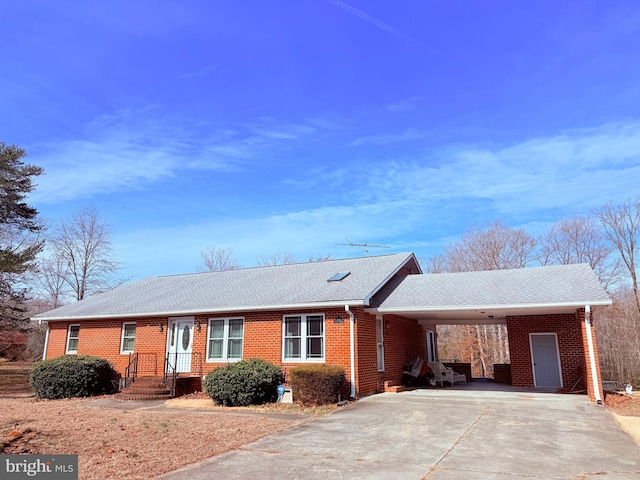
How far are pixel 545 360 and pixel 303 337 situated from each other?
9.39m

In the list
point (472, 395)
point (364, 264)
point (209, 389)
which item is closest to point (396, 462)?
point (209, 389)

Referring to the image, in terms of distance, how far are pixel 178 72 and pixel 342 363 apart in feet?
31.3

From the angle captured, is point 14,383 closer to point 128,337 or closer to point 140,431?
point 128,337

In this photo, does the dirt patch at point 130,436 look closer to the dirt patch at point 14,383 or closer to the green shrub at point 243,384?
the green shrub at point 243,384

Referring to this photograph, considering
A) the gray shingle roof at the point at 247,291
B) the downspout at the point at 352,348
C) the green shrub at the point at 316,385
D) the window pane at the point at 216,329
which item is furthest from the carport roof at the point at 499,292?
the window pane at the point at 216,329

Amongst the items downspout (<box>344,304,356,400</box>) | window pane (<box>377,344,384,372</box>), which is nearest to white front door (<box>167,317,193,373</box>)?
downspout (<box>344,304,356,400</box>)

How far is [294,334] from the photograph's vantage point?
14.6 m

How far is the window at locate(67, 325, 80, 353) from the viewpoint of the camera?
1939 cm

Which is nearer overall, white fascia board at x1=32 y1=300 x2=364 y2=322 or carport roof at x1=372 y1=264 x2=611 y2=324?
carport roof at x1=372 y1=264 x2=611 y2=324

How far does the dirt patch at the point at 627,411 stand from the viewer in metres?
8.77

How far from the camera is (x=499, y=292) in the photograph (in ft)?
46.9

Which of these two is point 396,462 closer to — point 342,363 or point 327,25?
point 342,363

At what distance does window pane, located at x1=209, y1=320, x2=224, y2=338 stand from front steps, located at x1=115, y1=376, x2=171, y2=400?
7.36 ft

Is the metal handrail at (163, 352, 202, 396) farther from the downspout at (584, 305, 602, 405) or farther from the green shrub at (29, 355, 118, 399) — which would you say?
the downspout at (584, 305, 602, 405)
